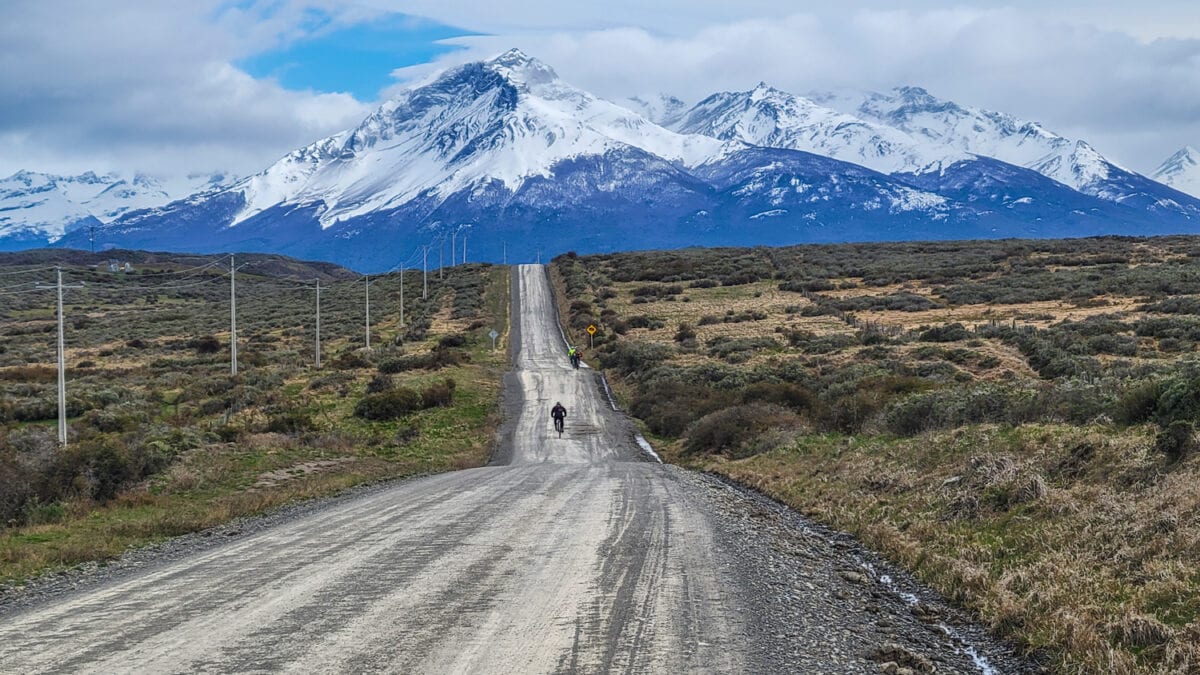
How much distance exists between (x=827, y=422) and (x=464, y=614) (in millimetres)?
18766

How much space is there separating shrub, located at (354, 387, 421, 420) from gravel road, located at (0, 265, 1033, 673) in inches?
682

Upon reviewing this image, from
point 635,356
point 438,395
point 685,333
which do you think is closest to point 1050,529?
point 438,395

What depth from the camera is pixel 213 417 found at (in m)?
31.6

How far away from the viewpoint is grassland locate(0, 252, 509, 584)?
15359 mm

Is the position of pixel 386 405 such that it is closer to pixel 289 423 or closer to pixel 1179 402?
pixel 289 423

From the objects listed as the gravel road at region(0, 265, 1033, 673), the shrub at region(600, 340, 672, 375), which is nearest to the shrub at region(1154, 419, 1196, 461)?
the gravel road at region(0, 265, 1033, 673)

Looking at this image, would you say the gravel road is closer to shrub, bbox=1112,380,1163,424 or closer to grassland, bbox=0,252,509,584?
grassland, bbox=0,252,509,584

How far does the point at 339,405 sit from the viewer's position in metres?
34.7

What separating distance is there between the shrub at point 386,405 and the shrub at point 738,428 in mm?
10790

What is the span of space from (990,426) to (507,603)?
11.7 metres

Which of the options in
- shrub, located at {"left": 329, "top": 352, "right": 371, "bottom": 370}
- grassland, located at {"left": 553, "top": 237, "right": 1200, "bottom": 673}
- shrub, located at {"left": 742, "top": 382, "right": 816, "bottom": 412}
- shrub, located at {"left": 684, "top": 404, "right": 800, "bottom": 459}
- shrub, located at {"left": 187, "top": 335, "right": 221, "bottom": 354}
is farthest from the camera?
shrub, located at {"left": 187, "top": 335, "right": 221, "bottom": 354}

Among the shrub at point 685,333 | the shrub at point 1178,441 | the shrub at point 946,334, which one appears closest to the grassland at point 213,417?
the shrub at point 685,333

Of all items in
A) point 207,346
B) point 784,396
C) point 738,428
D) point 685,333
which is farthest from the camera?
point 207,346

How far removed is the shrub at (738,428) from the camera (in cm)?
2641
